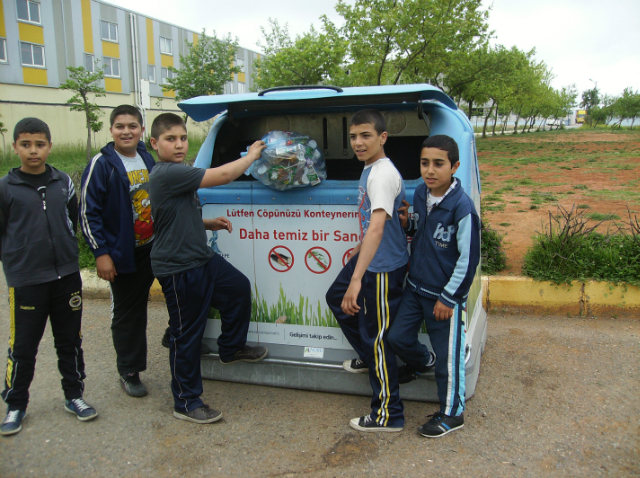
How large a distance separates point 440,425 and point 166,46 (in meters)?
33.7

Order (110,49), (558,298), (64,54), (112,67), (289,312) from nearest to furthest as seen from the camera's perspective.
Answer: (289,312)
(558,298)
(64,54)
(110,49)
(112,67)

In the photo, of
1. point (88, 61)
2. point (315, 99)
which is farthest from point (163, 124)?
point (88, 61)

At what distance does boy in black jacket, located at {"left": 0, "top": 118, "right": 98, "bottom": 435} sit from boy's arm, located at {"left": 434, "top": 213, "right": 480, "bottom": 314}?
1.94m

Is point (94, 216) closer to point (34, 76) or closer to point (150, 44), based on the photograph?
point (34, 76)

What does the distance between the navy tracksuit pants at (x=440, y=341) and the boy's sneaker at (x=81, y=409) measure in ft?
5.38

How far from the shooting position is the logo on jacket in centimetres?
223

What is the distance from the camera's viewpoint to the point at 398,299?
2424 millimetres

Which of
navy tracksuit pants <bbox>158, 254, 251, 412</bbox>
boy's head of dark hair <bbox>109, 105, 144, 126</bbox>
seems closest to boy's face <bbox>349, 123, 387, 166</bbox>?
navy tracksuit pants <bbox>158, 254, 251, 412</bbox>

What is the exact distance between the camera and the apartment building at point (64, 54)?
22062mm

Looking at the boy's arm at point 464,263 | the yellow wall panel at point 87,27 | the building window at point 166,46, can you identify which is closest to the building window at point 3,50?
the yellow wall panel at point 87,27

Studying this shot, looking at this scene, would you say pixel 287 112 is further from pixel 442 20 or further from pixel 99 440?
pixel 442 20

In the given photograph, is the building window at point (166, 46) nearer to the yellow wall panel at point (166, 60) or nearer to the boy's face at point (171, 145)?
the yellow wall panel at point (166, 60)

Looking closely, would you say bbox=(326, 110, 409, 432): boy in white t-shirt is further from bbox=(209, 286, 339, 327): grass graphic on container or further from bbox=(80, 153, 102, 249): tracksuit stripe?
bbox=(80, 153, 102, 249): tracksuit stripe

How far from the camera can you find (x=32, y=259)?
8.00 ft
